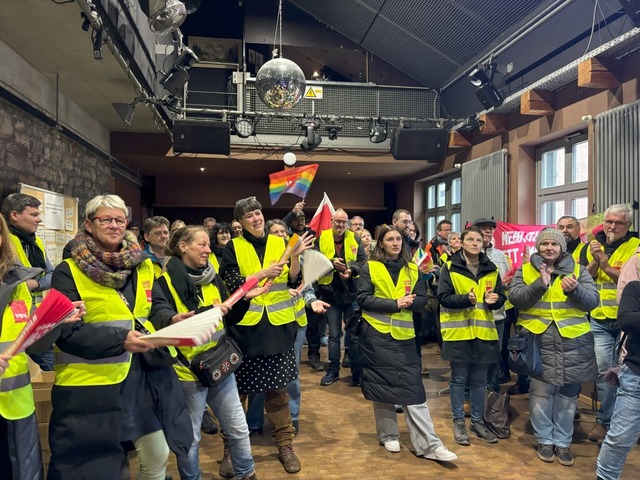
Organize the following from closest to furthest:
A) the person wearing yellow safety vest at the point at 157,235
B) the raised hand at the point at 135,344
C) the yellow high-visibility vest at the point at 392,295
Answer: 1. the raised hand at the point at 135,344
2. the yellow high-visibility vest at the point at 392,295
3. the person wearing yellow safety vest at the point at 157,235

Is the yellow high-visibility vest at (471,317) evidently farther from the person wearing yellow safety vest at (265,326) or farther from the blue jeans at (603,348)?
the person wearing yellow safety vest at (265,326)

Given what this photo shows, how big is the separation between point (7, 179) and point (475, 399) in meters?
4.28

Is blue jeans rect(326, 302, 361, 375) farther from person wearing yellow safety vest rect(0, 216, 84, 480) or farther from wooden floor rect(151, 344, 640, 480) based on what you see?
person wearing yellow safety vest rect(0, 216, 84, 480)

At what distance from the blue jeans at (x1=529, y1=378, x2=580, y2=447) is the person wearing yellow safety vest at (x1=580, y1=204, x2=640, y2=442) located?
20.4 inches

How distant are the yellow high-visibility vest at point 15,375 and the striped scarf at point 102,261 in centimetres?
23

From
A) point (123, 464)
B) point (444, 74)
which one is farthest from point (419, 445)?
point (444, 74)

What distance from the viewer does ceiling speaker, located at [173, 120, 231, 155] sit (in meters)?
7.22

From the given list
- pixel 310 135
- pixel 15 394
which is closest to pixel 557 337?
pixel 15 394

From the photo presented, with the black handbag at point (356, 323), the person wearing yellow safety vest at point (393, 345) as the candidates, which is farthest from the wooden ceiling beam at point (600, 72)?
the black handbag at point (356, 323)

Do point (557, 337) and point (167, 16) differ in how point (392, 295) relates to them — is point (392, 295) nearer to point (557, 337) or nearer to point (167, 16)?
point (557, 337)

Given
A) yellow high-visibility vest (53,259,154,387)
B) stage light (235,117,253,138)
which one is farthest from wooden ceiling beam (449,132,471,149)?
yellow high-visibility vest (53,259,154,387)

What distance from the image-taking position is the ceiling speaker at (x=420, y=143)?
7887mm

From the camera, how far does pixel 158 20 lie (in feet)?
13.8

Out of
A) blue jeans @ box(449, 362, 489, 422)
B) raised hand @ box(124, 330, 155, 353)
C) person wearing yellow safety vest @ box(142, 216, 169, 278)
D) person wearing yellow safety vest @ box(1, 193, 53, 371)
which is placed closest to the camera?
raised hand @ box(124, 330, 155, 353)
